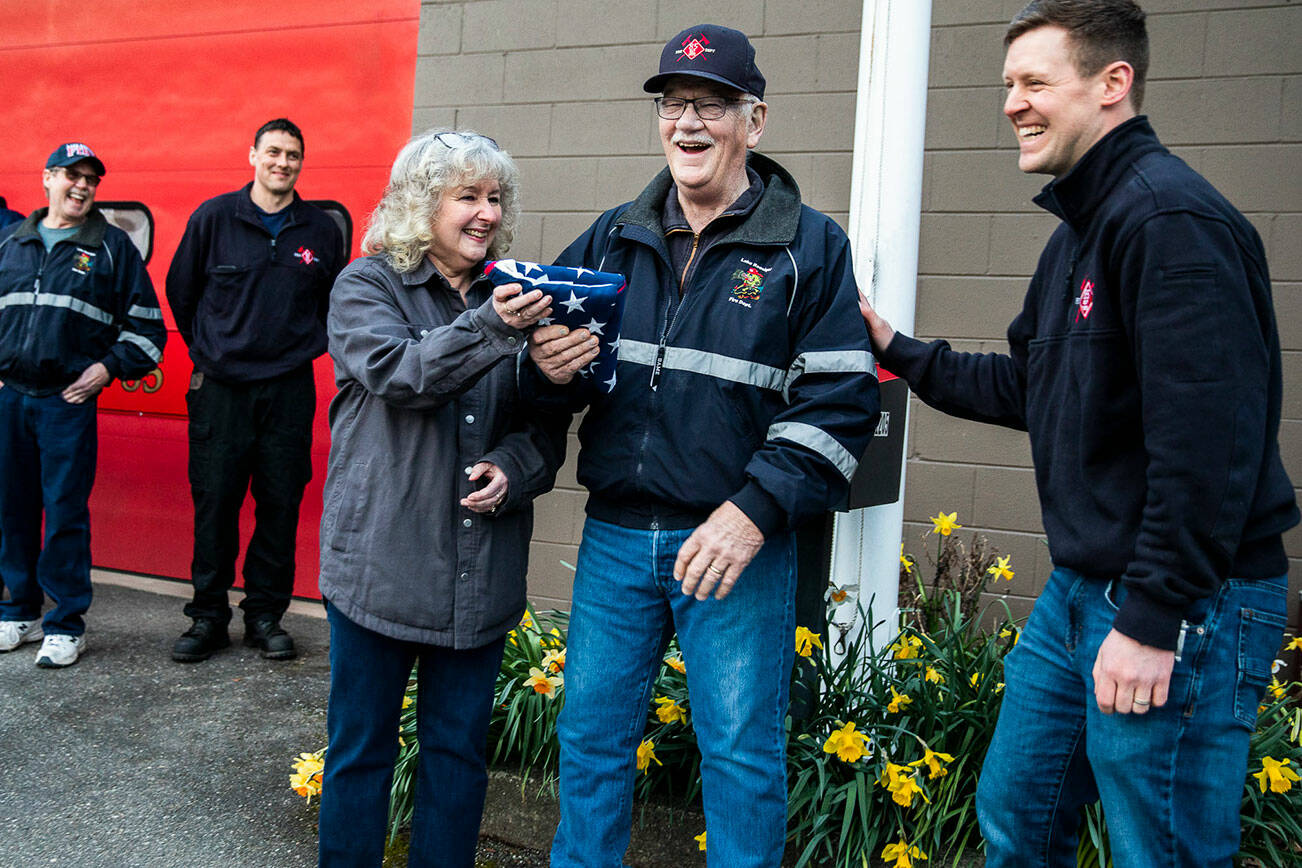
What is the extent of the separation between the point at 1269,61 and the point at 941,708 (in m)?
2.81

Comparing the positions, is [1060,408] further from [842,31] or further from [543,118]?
[543,118]

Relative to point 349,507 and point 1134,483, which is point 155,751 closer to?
point 349,507

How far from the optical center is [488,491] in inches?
98.1

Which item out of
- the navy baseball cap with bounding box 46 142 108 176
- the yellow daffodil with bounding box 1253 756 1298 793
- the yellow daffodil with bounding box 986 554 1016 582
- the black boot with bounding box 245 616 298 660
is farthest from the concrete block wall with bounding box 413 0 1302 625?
the yellow daffodil with bounding box 1253 756 1298 793

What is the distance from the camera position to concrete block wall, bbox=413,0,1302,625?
4.13 metres

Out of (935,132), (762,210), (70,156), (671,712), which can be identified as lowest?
(671,712)

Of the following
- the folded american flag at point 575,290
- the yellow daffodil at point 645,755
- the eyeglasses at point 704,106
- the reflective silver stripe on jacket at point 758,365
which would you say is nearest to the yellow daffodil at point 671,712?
the yellow daffodil at point 645,755

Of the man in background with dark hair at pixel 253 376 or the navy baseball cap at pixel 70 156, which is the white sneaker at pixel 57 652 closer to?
the man in background with dark hair at pixel 253 376

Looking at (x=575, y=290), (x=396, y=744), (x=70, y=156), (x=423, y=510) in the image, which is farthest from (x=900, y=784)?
(x=70, y=156)

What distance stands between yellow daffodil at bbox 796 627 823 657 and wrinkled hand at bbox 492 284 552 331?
1215 millimetres

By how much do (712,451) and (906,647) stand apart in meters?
1.24

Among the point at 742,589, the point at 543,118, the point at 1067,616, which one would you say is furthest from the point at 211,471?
the point at 1067,616

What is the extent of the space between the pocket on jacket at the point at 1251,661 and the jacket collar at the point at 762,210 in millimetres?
1159

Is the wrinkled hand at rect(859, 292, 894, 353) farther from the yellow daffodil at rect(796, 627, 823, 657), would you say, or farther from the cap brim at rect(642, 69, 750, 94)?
the yellow daffodil at rect(796, 627, 823, 657)
